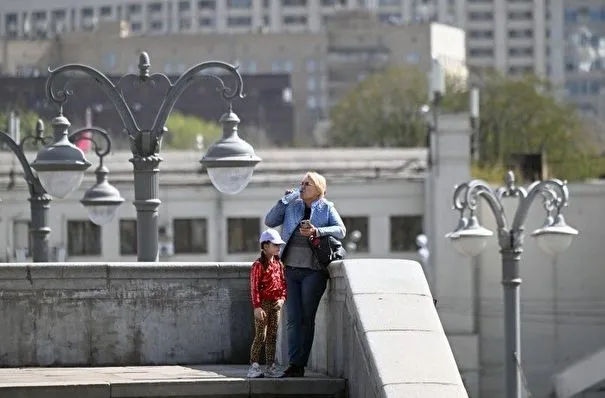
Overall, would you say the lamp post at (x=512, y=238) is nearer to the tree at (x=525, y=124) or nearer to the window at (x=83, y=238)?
the window at (x=83, y=238)

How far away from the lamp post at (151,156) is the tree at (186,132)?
3967 inches

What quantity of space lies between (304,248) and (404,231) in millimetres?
54144

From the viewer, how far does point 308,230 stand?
61.5 ft

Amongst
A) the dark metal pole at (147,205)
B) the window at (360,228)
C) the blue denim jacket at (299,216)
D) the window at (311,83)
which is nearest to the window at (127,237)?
the window at (360,228)

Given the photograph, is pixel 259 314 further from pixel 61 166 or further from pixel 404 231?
pixel 404 231

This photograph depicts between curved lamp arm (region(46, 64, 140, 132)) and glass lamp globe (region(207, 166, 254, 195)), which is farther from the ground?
curved lamp arm (region(46, 64, 140, 132))

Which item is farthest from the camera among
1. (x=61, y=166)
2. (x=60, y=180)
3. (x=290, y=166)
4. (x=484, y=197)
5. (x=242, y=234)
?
(x=290, y=166)

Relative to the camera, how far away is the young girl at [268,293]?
60.9 feet


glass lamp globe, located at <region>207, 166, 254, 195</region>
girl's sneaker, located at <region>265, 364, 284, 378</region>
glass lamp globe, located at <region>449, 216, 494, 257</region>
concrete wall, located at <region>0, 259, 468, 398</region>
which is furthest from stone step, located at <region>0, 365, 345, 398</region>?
glass lamp globe, located at <region>449, 216, 494, 257</region>

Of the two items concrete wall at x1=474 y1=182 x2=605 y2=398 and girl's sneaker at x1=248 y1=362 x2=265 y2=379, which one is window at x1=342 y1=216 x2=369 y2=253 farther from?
girl's sneaker at x1=248 y1=362 x2=265 y2=379

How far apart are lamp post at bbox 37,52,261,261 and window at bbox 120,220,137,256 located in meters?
46.4

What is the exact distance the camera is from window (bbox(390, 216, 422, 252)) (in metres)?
72.5

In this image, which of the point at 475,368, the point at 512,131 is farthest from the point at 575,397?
the point at 512,131

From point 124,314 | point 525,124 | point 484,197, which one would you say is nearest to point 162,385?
point 124,314
